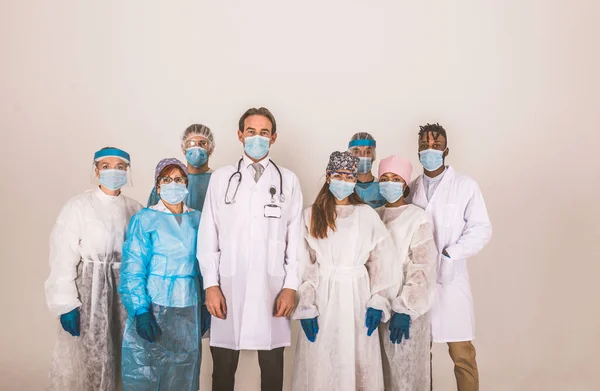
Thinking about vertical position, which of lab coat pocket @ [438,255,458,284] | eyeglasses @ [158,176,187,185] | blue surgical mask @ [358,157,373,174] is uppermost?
blue surgical mask @ [358,157,373,174]

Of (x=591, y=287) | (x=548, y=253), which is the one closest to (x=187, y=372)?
(x=548, y=253)

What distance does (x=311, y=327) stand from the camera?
2.89m

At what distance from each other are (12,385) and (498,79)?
542 cm

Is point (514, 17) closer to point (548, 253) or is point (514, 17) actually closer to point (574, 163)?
point (574, 163)

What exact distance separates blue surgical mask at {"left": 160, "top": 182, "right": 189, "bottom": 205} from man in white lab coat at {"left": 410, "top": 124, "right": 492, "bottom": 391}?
163 cm

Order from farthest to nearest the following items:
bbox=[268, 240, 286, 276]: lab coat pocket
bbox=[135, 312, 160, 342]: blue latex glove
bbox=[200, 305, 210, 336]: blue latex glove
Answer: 1. bbox=[200, 305, 210, 336]: blue latex glove
2. bbox=[268, 240, 286, 276]: lab coat pocket
3. bbox=[135, 312, 160, 342]: blue latex glove

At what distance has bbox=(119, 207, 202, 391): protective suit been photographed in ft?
9.37

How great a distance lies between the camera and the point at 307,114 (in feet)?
15.7

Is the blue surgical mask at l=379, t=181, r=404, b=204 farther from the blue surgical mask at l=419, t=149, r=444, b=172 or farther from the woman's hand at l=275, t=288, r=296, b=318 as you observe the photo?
the woman's hand at l=275, t=288, r=296, b=318

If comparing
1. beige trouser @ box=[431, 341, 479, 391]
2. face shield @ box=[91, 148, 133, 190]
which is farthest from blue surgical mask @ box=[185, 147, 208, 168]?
beige trouser @ box=[431, 341, 479, 391]

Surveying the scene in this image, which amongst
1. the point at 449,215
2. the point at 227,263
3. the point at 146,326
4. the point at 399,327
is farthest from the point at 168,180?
the point at 449,215

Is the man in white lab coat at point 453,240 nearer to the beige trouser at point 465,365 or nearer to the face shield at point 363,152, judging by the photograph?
the beige trouser at point 465,365

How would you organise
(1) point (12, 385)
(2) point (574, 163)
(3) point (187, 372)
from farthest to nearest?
(2) point (574, 163) → (1) point (12, 385) → (3) point (187, 372)

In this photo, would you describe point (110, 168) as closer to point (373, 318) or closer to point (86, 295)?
point (86, 295)
